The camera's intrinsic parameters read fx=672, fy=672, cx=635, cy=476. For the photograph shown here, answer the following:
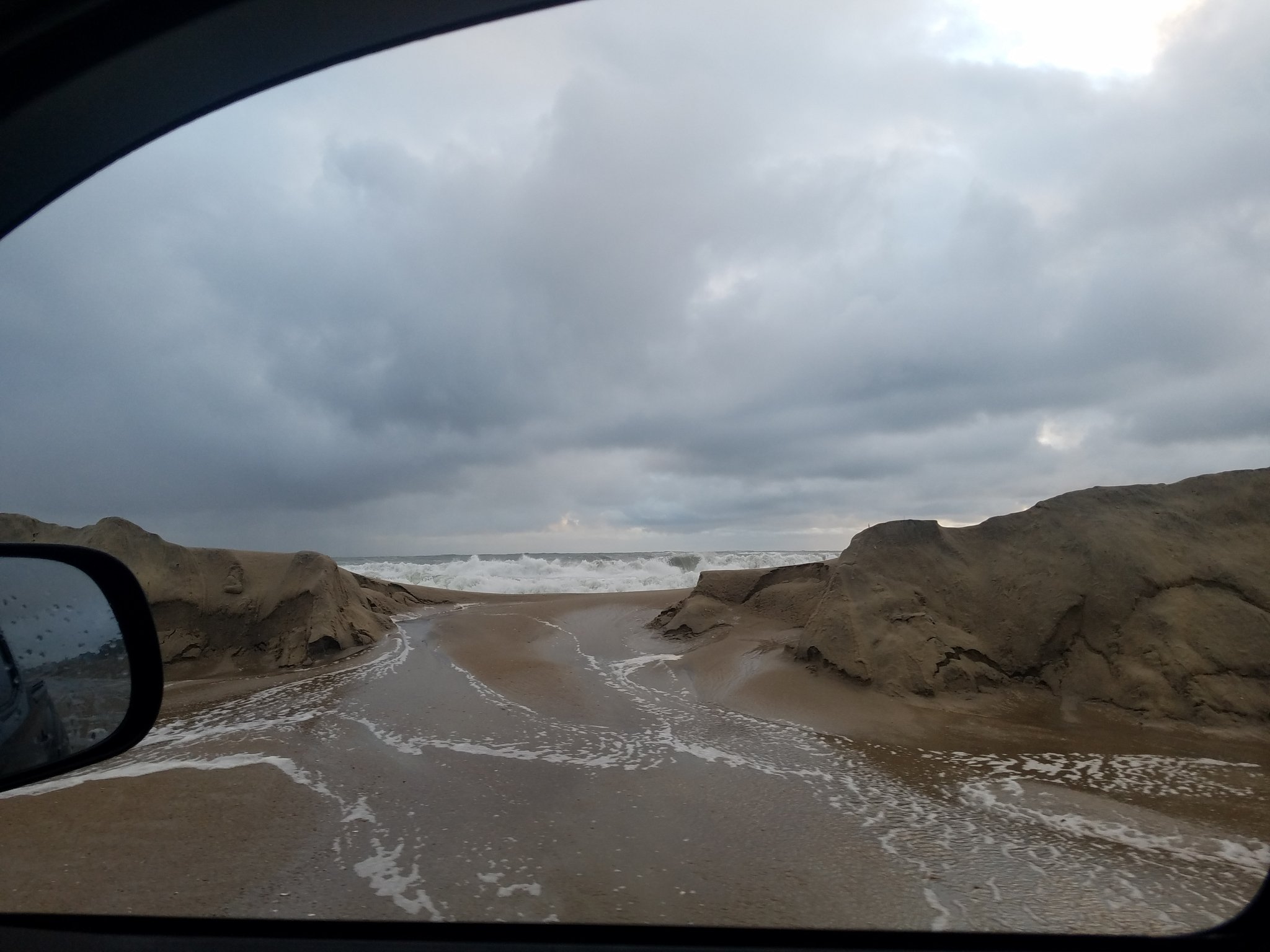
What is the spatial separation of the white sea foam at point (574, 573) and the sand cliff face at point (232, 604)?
16.0 m

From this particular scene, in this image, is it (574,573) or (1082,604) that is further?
(574,573)

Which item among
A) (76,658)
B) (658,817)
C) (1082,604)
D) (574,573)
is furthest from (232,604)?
(574,573)

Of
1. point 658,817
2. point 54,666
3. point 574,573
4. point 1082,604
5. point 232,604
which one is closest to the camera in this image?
point 54,666

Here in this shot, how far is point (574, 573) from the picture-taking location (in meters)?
38.0

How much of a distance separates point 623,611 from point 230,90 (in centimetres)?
1642

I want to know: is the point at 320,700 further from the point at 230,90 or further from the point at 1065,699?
the point at 1065,699

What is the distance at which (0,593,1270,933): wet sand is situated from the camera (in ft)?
10.3

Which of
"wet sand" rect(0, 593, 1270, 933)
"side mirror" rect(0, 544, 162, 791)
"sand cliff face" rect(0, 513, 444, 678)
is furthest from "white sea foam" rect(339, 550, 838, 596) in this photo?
"side mirror" rect(0, 544, 162, 791)

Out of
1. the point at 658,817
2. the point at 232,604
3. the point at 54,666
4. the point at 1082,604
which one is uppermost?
the point at 54,666

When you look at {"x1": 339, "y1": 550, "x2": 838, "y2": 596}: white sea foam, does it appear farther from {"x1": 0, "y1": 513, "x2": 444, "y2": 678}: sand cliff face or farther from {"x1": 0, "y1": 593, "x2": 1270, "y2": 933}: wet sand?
{"x1": 0, "y1": 593, "x2": 1270, "y2": 933}: wet sand

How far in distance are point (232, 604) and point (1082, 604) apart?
13.6 m

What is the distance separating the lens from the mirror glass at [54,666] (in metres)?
1.81

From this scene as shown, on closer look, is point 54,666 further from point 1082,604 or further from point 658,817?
point 1082,604

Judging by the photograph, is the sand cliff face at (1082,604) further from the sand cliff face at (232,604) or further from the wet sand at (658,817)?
the sand cliff face at (232,604)
